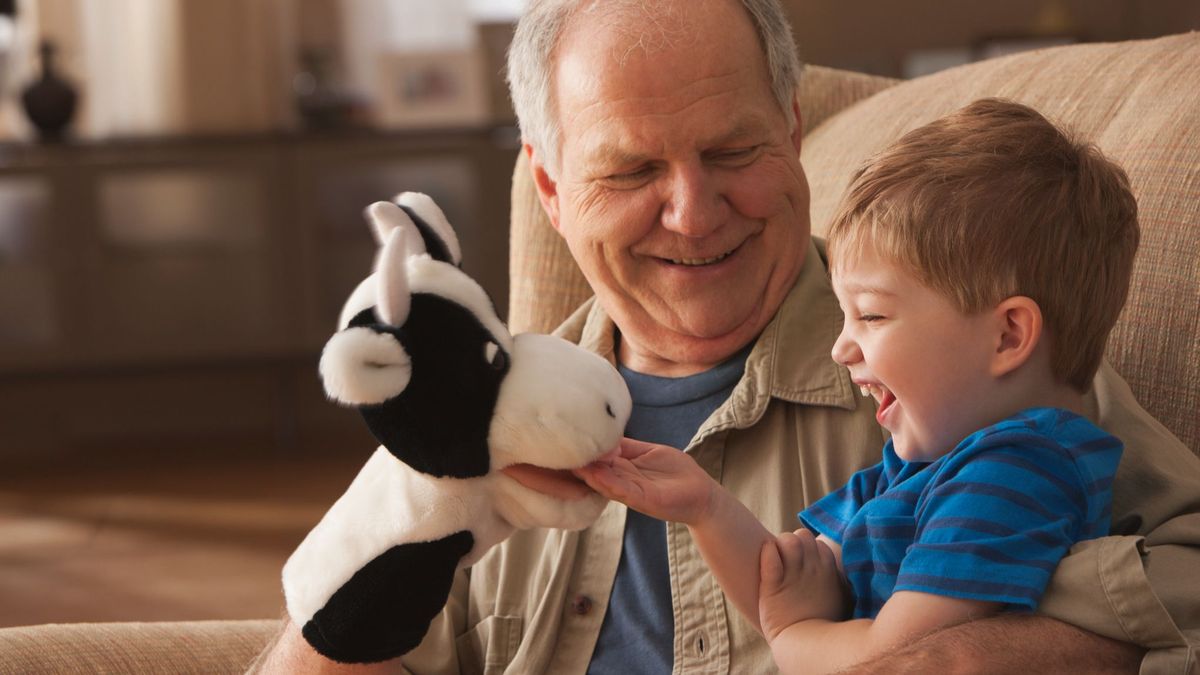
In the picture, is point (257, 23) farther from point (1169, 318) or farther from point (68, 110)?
point (1169, 318)

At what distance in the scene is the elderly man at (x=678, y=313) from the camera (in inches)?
50.4

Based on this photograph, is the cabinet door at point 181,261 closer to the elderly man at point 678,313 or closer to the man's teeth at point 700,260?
the elderly man at point 678,313

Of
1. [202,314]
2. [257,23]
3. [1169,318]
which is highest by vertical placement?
[1169,318]

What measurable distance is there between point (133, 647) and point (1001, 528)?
82 cm

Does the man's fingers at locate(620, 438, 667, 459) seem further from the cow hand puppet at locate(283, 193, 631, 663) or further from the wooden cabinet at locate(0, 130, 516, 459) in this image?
the wooden cabinet at locate(0, 130, 516, 459)

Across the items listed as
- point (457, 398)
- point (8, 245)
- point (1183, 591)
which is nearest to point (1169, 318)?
point (1183, 591)

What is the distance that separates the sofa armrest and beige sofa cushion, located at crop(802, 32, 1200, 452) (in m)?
0.82

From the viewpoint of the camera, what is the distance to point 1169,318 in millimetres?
1146

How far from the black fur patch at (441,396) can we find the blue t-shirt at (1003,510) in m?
0.31

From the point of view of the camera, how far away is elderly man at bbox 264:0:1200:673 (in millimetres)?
1281

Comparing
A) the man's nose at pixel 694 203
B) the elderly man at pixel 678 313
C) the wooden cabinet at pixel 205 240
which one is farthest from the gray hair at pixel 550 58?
the wooden cabinet at pixel 205 240

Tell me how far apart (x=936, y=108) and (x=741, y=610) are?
61 cm

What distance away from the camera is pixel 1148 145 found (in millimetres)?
1197

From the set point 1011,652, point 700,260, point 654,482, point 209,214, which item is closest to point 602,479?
point 654,482
